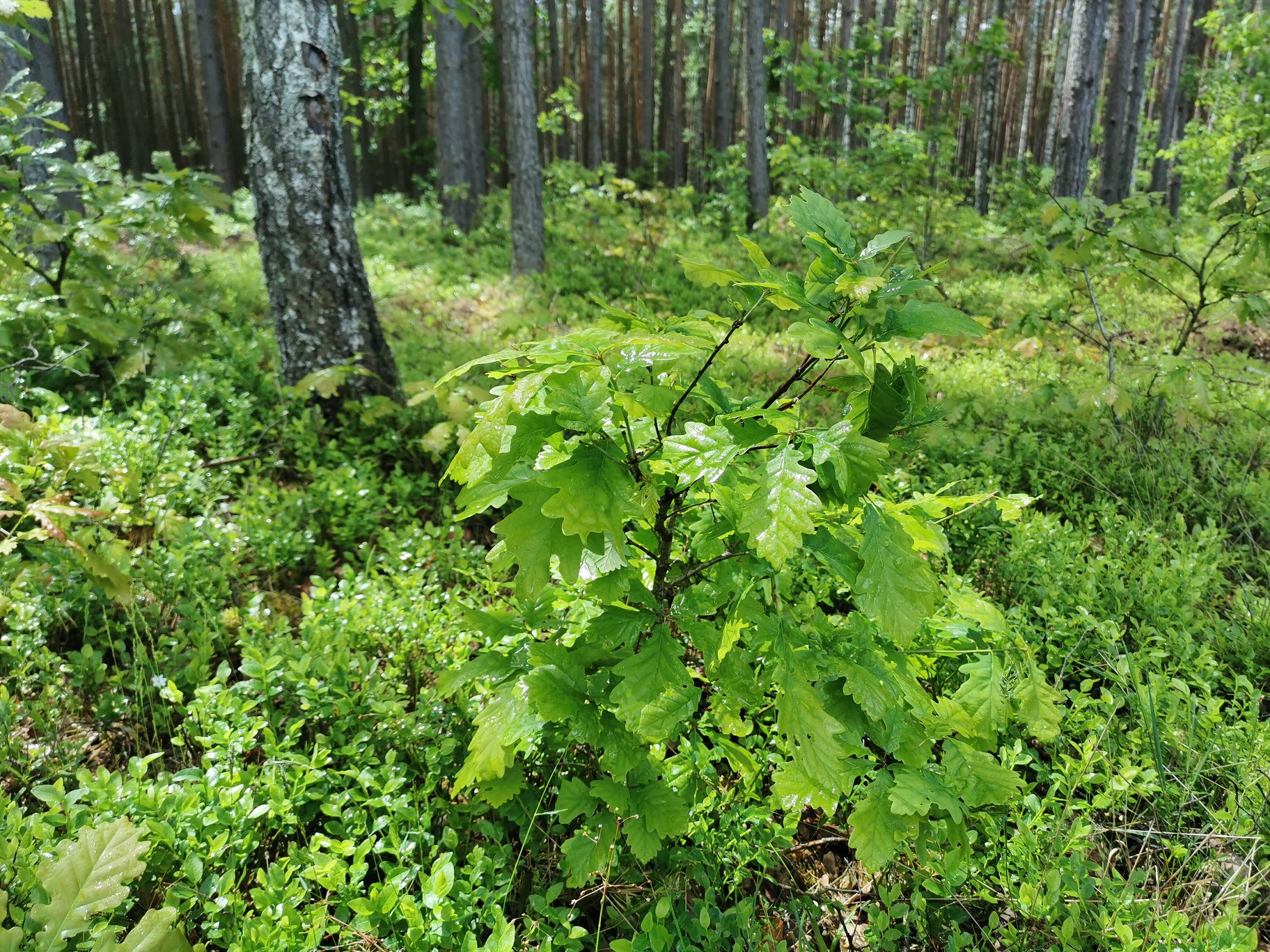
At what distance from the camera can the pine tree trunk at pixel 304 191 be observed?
12.7 ft

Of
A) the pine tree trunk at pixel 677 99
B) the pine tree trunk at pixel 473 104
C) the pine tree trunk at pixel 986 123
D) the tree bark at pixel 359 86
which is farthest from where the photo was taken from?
the pine tree trunk at pixel 677 99

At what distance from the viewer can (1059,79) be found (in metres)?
15.5

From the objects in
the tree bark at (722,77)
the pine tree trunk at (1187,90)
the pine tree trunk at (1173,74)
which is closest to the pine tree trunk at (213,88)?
the tree bark at (722,77)

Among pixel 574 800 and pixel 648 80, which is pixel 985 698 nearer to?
pixel 574 800

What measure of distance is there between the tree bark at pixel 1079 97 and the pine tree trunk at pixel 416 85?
1181cm

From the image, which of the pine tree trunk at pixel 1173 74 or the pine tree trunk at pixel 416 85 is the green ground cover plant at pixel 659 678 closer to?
the pine tree trunk at pixel 416 85

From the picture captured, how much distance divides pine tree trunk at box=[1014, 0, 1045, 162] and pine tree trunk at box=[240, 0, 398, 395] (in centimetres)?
2783

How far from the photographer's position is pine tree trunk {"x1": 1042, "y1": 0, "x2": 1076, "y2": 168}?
26.2ft

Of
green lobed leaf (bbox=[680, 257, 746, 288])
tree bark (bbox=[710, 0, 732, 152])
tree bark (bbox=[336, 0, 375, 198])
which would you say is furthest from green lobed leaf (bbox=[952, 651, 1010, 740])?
tree bark (bbox=[336, 0, 375, 198])

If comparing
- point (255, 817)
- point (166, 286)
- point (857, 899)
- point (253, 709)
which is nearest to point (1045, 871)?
point (857, 899)

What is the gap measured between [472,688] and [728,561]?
1.07 m

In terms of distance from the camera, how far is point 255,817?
178cm

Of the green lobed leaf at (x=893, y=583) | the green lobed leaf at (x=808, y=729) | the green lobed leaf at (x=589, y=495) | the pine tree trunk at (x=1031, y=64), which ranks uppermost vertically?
the pine tree trunk at (x=1031, y=64)

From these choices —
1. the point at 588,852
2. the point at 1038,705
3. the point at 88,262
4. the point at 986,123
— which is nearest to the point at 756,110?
the point at 88,262
